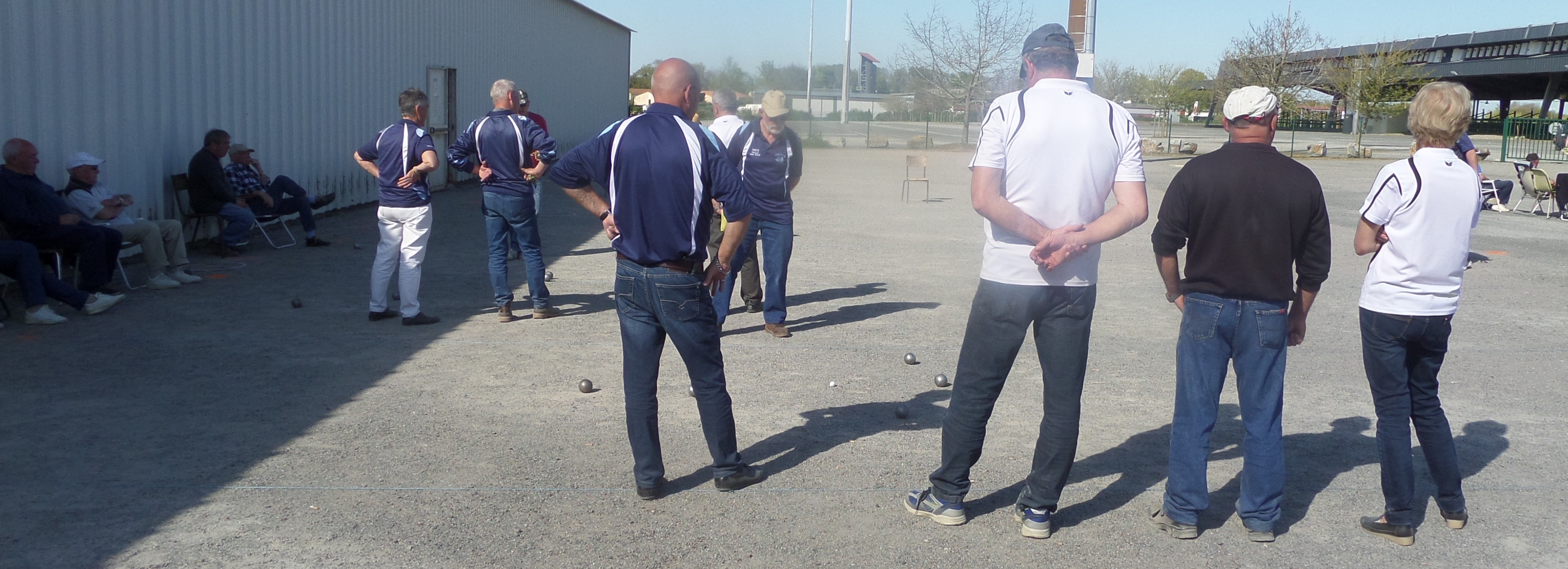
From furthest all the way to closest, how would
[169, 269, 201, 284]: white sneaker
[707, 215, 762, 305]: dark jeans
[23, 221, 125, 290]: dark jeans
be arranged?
[169, 269, 201, 284]: white sneaker, [707, 215, 762, 305]: dark jeans, [23, 221, 125, 290]: dark jeans

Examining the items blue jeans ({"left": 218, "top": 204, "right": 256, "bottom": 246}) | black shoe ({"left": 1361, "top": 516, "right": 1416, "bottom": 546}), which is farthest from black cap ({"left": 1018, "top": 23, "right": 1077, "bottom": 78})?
blue jeans ({"left": 218, "top": 204, "right": 256, "bottom": 246})

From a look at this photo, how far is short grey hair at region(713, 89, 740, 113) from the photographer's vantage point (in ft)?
25.5

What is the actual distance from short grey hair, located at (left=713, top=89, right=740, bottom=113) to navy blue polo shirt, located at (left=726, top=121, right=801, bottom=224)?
0.94 ft

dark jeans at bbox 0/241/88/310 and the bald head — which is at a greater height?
the bald head

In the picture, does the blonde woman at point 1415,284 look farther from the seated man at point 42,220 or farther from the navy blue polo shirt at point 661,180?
the seated man at point 42,220

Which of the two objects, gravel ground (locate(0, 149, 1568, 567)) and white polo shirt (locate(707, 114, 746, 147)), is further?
white polo shirt (locate(707, 114, 746, 147))

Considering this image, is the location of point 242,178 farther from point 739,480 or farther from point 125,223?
point 739,480

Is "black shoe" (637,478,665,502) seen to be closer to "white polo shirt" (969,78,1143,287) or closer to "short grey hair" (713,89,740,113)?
"white polo shirt" (969,78,1143,287)

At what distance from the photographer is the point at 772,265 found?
25.0ft

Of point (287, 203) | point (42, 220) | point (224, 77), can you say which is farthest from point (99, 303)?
point (224, 77)

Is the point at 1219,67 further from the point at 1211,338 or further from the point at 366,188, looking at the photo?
the point at 1211,338

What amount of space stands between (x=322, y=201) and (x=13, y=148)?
4.93 metres

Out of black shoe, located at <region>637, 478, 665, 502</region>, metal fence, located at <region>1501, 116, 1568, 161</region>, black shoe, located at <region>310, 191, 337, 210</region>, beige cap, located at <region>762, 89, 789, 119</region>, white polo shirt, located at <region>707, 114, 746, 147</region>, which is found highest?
metal fence, located at <region>1501, 116, 1568, 161</region>

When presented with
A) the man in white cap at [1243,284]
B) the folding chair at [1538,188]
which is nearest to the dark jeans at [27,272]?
the man in white cap at [1243,284]
